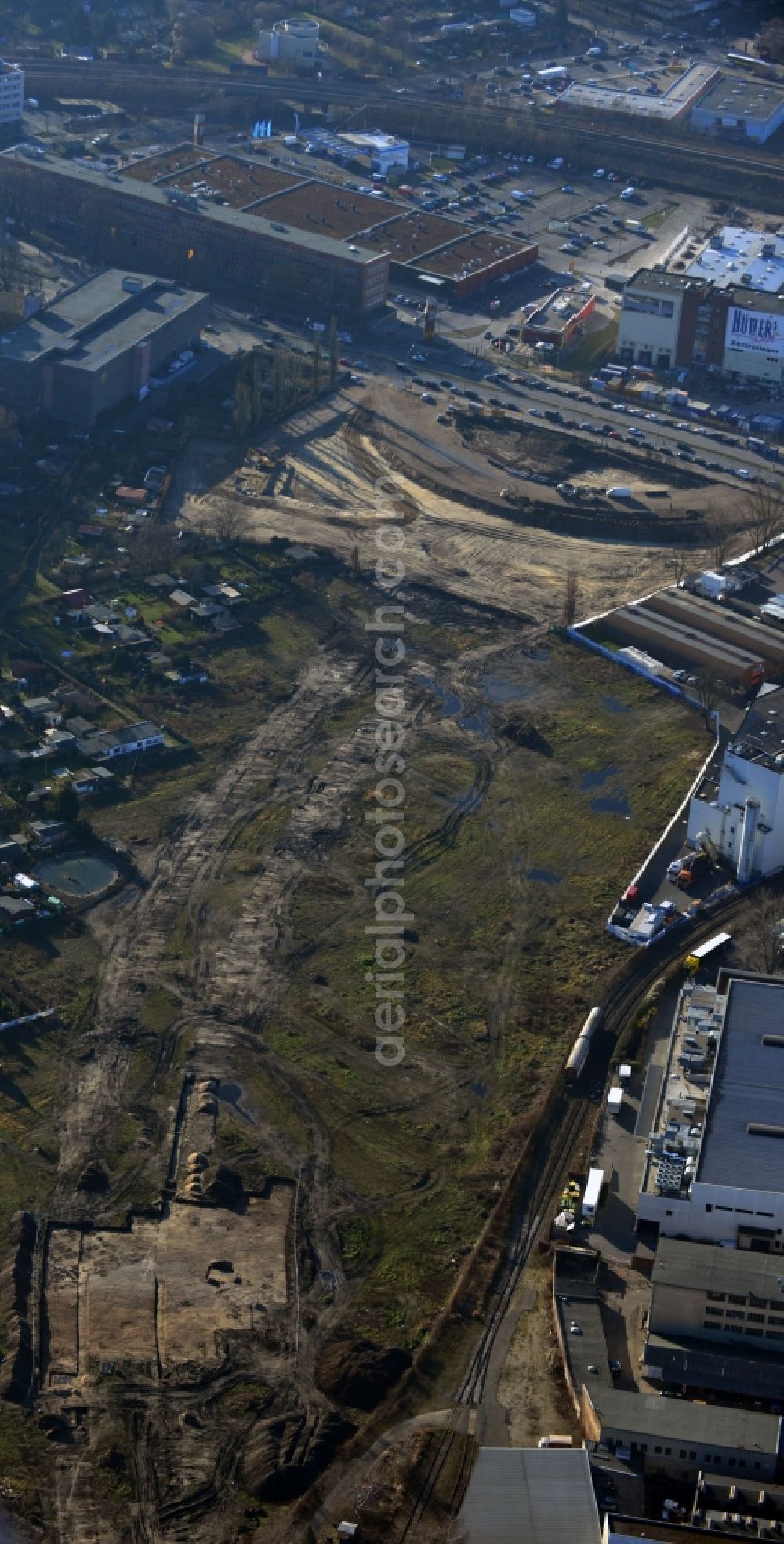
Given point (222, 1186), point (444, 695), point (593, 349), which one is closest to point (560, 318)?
point (593, 349)

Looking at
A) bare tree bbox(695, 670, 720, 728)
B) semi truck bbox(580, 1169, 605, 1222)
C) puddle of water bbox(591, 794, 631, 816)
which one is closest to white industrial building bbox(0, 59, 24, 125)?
bare tree bbox(695, 670, 720, 728)

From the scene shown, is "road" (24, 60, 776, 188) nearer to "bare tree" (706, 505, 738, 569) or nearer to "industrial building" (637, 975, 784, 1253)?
"bare tree" (706, 505, 738, 569)

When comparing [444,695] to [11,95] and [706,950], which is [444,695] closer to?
[706,950]

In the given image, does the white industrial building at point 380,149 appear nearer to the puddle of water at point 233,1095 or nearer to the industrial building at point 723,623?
the industrial building at point 723,623

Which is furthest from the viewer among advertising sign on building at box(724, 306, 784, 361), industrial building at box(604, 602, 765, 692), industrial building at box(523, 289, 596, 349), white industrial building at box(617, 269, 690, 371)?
industrial building at box(523, 289, 596, 349)

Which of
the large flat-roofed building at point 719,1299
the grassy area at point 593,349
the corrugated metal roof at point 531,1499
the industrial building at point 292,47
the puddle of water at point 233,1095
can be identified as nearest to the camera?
the corrugated metal roof at point 531,1499

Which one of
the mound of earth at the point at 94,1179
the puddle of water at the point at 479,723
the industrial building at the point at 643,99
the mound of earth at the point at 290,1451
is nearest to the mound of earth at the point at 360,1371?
the mound of earth at the point at 290,1451

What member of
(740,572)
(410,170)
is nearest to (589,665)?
(740,572)
